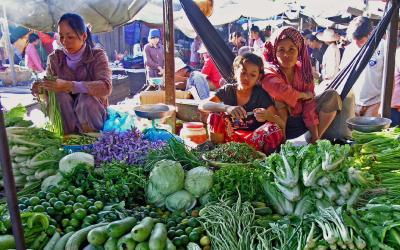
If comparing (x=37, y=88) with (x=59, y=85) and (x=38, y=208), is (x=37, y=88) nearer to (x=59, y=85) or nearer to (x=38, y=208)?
(x=59, y=85)

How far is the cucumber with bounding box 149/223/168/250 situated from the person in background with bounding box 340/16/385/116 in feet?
12.5

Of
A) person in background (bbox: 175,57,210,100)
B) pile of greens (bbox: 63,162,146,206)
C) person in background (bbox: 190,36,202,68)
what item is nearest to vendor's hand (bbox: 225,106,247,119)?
pile of greens (bbox: 63,162,146,206)

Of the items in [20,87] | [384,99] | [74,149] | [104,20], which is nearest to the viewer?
[74,149]

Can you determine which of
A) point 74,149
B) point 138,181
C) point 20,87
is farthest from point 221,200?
point 20,87

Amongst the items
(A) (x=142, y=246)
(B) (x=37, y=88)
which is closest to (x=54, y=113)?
(B) (x=37, y=88)

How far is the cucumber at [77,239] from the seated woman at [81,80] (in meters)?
2.12

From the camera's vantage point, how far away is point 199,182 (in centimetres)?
246

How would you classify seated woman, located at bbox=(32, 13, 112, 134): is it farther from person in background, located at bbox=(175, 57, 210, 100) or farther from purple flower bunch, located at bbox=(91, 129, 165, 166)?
person in background, located at bbox=(175, 57, 210, 100)

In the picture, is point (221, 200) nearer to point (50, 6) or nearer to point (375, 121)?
point (375, 121)

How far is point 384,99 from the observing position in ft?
13.8

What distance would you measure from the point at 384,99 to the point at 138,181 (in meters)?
3.01

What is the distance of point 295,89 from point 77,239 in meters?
2.70

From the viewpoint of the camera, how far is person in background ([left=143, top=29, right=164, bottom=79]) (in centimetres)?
922

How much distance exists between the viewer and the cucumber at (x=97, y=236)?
1.90 metres
